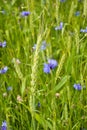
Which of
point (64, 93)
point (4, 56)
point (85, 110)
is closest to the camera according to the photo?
point (85, 110)

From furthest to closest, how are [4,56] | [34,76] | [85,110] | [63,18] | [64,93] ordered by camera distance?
[63,18], [4,56], [64,93], [85,110], [34,76]

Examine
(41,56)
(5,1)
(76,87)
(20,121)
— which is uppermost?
(5,1)

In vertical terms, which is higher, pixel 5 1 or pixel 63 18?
pixel 5 1

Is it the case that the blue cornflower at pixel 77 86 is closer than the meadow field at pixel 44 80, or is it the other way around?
the meadow field at pixel 44 80

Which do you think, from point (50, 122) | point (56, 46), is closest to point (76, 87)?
point (50, 122)

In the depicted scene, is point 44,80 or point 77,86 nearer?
point 77,86

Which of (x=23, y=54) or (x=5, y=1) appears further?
(x=5, y=1)

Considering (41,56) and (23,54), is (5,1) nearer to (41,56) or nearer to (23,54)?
(23,54)

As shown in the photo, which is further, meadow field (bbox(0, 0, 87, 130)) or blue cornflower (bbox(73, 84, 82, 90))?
blue cornflower (bbox(73, 84, 82, 90))
